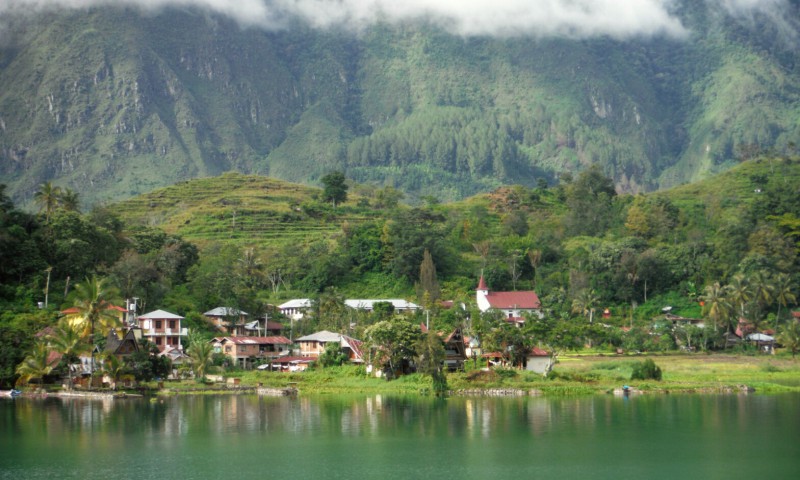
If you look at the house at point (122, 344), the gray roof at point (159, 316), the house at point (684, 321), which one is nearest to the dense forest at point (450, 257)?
the house at point (684, 321)

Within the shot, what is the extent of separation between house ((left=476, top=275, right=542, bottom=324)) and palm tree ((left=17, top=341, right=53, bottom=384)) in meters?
42.7

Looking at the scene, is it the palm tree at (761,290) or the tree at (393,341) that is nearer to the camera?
the tree at (393,341)

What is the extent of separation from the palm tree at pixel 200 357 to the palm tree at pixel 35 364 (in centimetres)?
995

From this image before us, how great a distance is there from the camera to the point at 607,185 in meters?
139

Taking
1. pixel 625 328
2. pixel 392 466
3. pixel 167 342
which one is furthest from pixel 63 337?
pixel 625 328

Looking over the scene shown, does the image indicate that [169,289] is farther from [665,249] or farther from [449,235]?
[665,249]

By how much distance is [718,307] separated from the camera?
84688mm

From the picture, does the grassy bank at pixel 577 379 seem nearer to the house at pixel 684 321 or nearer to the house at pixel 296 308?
the house at pixel 684 321

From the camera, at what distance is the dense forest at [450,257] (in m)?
80.6

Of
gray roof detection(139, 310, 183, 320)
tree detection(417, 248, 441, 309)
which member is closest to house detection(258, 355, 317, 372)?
gray roof detection(139, 310, 183, 320)

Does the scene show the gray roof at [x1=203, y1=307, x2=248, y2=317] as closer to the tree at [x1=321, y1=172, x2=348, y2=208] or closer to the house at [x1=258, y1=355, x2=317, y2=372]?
the house at [x1=258, y1=355, x2=317, y2=372]

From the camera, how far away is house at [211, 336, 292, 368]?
7912 cm

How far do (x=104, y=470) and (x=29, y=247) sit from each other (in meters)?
44.5

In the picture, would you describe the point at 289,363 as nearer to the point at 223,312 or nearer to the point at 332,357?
the point at 332,357
